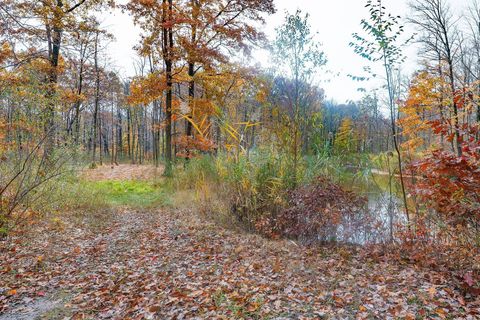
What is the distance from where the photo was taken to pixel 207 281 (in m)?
3.76

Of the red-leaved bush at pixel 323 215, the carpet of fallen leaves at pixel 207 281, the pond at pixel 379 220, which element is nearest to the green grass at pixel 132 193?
the carpet of fallen leaves at pixel 207 281

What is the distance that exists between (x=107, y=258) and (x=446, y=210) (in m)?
4.98

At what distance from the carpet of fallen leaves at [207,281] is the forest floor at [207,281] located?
0.04ft

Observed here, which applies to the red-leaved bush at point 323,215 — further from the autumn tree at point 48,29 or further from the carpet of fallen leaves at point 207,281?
the autumn tree at point 48,29

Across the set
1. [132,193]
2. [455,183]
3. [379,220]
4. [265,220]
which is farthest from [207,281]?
[132,193]

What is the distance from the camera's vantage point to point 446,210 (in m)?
3.76

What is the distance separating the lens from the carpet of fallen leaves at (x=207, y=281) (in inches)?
120

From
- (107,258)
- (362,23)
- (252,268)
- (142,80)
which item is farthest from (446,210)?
(142,80)

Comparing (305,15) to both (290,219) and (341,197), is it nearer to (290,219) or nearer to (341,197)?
(341,197)

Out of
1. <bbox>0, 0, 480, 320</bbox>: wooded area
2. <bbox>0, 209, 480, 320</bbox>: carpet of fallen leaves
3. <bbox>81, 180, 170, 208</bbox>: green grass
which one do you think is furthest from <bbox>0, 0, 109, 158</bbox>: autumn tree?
<bbox>81, 180, 170, 208</bbox>: green grass

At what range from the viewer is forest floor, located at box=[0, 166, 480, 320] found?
306cm

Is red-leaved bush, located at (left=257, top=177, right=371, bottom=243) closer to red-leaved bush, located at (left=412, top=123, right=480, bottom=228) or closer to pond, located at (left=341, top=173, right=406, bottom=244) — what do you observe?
pond, located at (left=341, top=173, right=406, bottom=244)

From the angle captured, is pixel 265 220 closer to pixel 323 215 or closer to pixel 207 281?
pixel 323 215

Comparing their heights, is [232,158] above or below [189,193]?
above
